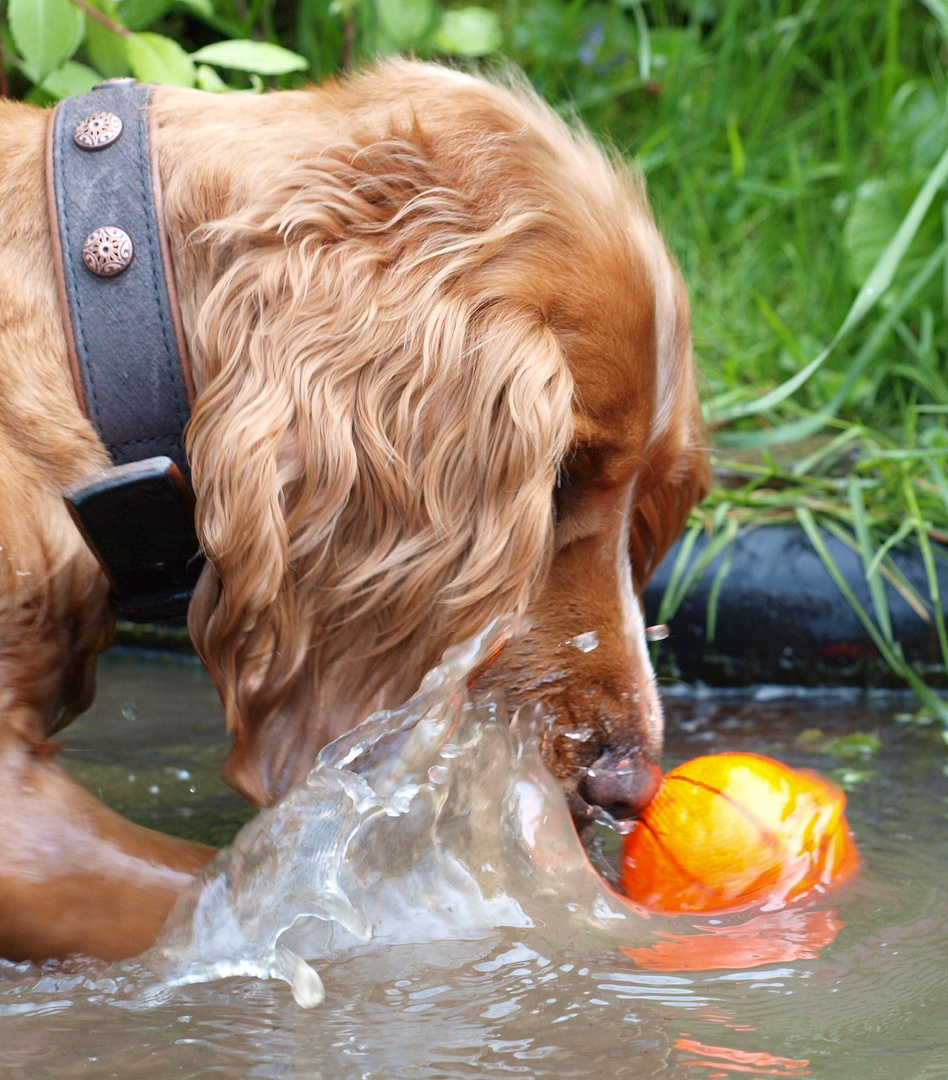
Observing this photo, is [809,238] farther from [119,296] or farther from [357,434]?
[119,296]

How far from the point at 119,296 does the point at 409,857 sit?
1.11 metres

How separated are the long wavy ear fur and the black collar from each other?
0.26 ft

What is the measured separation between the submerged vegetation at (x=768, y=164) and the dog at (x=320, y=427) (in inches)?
35.6

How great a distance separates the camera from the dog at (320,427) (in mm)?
2174

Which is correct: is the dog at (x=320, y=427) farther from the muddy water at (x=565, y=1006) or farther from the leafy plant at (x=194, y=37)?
the leafy plant at (x=194, y=37)

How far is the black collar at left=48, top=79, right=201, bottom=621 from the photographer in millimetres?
2207

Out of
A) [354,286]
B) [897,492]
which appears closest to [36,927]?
[354,286]

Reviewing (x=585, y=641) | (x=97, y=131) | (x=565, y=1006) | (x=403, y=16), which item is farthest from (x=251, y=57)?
(x=565, y=1006)

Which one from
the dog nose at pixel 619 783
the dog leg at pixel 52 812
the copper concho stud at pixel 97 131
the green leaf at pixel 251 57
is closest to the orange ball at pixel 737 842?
the dog nose at pixel 619 783

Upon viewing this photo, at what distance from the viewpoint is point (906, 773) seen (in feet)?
10.7

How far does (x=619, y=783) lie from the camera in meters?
2.56

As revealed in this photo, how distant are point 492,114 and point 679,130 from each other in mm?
3780

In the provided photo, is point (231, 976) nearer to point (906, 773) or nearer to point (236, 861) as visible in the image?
point (236, 861)

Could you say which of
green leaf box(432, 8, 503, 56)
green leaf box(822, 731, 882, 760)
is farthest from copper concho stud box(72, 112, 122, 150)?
green leaf box(432, 8, 503, 56)
